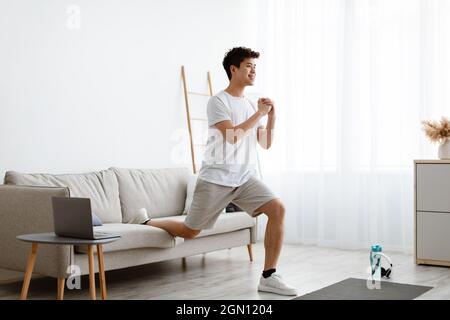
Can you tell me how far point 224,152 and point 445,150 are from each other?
1.93 metres

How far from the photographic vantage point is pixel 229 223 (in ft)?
14.7

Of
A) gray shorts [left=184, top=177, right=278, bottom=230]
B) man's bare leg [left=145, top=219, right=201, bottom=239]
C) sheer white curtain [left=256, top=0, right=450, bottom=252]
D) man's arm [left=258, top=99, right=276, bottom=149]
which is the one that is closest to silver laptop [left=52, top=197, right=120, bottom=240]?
gray shorts [left=184, top=177, right=278, bottom=230]

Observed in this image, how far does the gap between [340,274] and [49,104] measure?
2.33 m

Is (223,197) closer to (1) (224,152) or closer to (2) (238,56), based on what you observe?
(1) (224,152)

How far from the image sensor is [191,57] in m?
5.57

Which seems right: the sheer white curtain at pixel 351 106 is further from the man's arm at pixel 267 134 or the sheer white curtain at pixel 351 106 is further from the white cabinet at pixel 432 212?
the man's arm at pixel 267 134

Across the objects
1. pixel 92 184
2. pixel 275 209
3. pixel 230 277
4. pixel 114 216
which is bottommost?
pixel 230 277

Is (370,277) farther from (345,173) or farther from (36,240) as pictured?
(36,240)

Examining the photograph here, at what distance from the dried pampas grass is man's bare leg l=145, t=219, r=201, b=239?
2.03m

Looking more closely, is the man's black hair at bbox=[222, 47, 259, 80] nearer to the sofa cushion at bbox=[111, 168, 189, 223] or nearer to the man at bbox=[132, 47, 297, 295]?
the man at bbox=[132, 47, 297, 295]

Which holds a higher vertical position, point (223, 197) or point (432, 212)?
point (223, 197)

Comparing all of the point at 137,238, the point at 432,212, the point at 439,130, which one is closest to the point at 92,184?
the point at 137,238

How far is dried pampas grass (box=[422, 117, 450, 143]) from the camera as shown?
4602 mm
